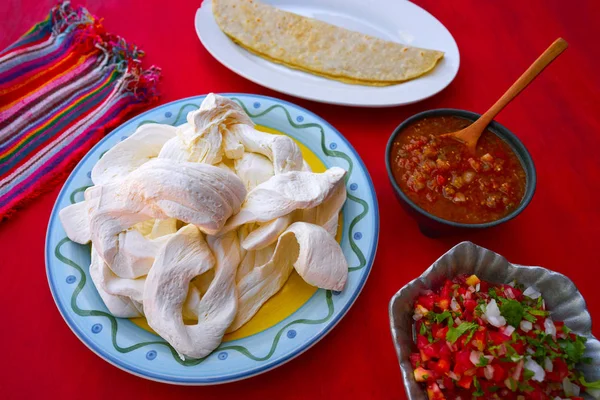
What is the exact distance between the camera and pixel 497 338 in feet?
3.04

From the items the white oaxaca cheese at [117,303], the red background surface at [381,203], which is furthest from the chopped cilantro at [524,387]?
the white oaxaca cheese at [117,303]

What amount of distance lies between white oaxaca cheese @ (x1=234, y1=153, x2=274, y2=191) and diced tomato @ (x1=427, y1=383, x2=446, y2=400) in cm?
70

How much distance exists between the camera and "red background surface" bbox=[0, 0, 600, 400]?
1119 millimetres

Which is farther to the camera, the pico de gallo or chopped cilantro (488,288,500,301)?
chopped cilantro (488,288,500,301)

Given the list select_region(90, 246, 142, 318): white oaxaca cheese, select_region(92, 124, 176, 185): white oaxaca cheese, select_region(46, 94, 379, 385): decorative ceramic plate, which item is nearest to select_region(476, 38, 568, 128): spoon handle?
select_region(46, 94, 379, 385): decorative ceramic plate

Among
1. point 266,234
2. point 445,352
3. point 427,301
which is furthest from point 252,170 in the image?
point 445,352

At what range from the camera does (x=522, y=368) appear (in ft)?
2.95

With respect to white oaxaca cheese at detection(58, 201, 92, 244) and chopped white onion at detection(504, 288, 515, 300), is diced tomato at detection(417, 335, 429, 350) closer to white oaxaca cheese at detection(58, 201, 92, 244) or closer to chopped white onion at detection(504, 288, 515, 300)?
chopped white onion at detection(504, 288, 515, 300)

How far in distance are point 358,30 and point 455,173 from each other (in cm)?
102

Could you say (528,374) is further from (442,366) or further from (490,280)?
(490,280)

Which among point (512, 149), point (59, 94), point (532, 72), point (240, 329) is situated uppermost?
point (532, 72)

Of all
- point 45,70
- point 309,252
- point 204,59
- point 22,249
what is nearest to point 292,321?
point 309,252

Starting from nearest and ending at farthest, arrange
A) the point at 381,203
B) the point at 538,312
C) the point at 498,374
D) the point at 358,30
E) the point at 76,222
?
the point at 498,374 < the point at 538,312 < the point at 76,222 < the point at 381,203 < the point at 358,30

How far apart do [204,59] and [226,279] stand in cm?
117
